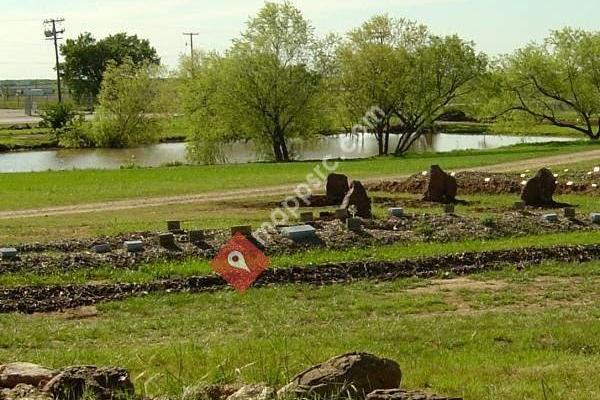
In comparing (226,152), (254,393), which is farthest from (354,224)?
(226,152)

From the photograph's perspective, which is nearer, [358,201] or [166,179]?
[358,201]

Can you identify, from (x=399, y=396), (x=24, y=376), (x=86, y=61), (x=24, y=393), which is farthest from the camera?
(x=86, y=61)

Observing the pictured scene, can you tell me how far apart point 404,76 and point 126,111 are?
28152mm

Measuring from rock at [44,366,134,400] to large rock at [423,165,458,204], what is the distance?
1896 cm

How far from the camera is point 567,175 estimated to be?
2823 centimetres

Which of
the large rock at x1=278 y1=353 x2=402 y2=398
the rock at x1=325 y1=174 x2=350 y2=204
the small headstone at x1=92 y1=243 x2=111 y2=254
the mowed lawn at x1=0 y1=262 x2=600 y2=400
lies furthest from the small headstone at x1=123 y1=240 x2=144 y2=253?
the large rock at x1=278 y1=353 x2=402 y2=398

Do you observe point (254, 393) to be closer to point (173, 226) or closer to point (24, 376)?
point (24, 376)

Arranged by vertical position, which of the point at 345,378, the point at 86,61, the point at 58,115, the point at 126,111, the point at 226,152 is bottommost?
the point at 345,378

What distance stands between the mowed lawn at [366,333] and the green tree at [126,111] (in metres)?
57.2

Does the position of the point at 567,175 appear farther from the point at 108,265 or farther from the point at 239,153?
the point at 239,153

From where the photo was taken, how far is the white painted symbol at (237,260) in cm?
1345

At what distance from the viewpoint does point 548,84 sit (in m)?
52.1

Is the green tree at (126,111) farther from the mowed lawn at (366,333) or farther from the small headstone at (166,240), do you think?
the mowed lawn at (366,333)

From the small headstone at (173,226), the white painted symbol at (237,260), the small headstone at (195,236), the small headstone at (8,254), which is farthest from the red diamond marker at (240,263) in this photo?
the small headstone at (8,254)
